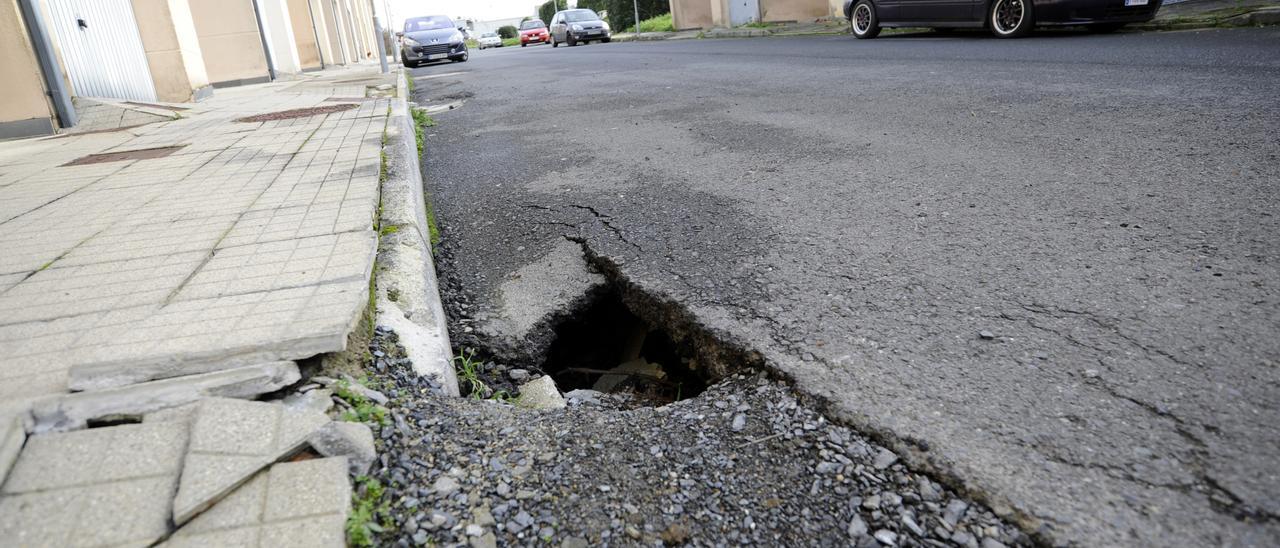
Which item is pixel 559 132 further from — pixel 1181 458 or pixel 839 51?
pixel 839 51

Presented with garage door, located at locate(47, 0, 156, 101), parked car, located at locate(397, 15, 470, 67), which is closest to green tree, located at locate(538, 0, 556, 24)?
parked car, located at locate(397, 15, 470, 67)

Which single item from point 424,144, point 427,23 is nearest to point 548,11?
point 427,23

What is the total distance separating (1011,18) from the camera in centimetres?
1176

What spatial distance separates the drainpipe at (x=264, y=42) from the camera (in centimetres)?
1520

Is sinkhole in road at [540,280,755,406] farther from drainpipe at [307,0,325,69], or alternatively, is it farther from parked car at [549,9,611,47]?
parked car at [549,9,611,47]

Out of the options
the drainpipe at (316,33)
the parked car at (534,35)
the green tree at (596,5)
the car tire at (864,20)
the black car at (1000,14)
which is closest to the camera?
the black car at (1000,14)

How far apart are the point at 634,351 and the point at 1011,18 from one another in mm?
11052

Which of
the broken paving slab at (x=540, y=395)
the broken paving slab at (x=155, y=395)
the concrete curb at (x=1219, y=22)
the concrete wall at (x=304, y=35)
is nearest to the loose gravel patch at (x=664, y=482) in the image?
the broken paving slab at (x=155, y=395)

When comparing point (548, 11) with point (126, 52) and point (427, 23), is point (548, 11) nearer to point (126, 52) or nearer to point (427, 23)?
point (427, 23)

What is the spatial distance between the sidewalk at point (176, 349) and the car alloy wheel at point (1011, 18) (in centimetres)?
1063

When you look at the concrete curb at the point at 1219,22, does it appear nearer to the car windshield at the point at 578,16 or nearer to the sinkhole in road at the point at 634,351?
the sinkhole in road at the point at 634,351

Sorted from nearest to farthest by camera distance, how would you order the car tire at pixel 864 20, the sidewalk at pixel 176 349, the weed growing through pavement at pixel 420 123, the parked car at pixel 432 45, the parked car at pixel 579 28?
the sidewalk at pixel 176 349 → the weed growing through pavement at pixel 420 123 → the car tire at pixel 864 20 → the parked car at pixel 432 45 → the parked car at pixel 579 28

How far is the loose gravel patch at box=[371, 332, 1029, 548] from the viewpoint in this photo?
1609 mm

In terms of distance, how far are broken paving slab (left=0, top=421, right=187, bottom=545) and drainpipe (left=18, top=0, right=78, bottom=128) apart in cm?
819
